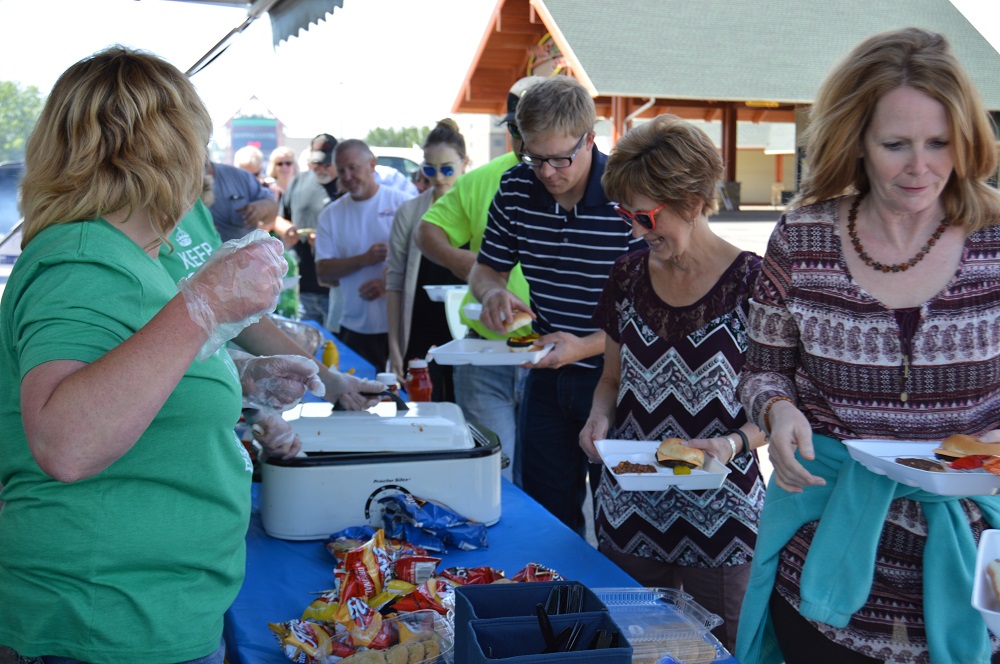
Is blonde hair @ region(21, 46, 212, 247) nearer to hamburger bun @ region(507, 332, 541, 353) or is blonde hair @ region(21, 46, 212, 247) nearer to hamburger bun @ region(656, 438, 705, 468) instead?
hamburger bun @ region(656, 438, 705, 468)

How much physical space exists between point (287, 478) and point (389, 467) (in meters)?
0.21

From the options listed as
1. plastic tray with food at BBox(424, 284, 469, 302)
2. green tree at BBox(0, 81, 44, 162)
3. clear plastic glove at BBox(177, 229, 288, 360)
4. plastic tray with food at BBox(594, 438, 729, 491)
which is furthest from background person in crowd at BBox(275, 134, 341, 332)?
clear plastic glove at BBox(177, 229, 288, 360)

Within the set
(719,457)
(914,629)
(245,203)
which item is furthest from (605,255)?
(245,203)

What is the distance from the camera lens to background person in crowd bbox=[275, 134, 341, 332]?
6074mm

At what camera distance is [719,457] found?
5.86 feet

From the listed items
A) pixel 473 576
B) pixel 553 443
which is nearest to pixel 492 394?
pixel 553 443

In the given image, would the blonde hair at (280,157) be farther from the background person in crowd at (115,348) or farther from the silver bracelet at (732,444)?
the background person in crowd at (115,348)

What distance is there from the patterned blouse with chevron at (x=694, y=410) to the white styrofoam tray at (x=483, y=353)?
43cm

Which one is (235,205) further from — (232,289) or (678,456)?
(232,289)

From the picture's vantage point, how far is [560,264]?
259 centimetres

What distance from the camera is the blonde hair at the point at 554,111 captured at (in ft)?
7.99

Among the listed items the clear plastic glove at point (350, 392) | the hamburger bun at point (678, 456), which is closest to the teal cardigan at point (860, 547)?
the hamburger bun at point (678, 456)

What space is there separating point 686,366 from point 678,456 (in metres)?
0.26

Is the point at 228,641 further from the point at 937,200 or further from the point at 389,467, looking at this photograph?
the point at 937,200
